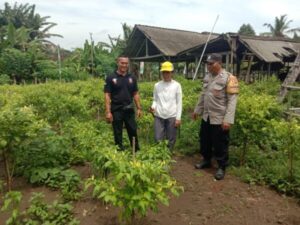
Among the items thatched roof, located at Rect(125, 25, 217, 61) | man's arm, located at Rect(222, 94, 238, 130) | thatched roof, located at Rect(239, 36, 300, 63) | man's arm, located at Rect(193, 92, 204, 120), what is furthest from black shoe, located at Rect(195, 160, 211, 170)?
thatched roof, located at Rect(125, 25, 217, 61)

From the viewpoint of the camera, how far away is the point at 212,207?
14.6 feet

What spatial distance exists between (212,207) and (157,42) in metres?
16.7

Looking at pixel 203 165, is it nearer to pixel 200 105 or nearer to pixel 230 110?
pixel 200 105

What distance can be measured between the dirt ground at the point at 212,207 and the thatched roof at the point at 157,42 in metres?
14.8

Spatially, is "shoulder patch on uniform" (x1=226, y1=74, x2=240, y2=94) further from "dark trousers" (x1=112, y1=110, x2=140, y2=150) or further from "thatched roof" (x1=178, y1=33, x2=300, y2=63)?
"thatched roof" (x1=178, y1=33, x2=300, y2=63)

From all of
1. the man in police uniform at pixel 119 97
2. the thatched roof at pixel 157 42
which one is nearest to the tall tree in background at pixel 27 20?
the thatched roof at pixel 157 42

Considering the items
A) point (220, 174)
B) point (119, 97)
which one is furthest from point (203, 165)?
point (119, 97)

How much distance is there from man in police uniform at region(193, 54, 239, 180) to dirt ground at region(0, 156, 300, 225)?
0.42m

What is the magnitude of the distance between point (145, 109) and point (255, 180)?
3.54 meters

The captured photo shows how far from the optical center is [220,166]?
215 inches

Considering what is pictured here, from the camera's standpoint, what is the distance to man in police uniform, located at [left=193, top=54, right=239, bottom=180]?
201 inches

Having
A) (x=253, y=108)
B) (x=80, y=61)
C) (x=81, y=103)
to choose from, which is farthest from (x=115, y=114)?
(x=80, y=61)

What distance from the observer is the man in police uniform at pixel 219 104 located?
511 centimetres

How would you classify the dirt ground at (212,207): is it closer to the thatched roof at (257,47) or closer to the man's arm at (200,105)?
the man's arm at (200,105)
